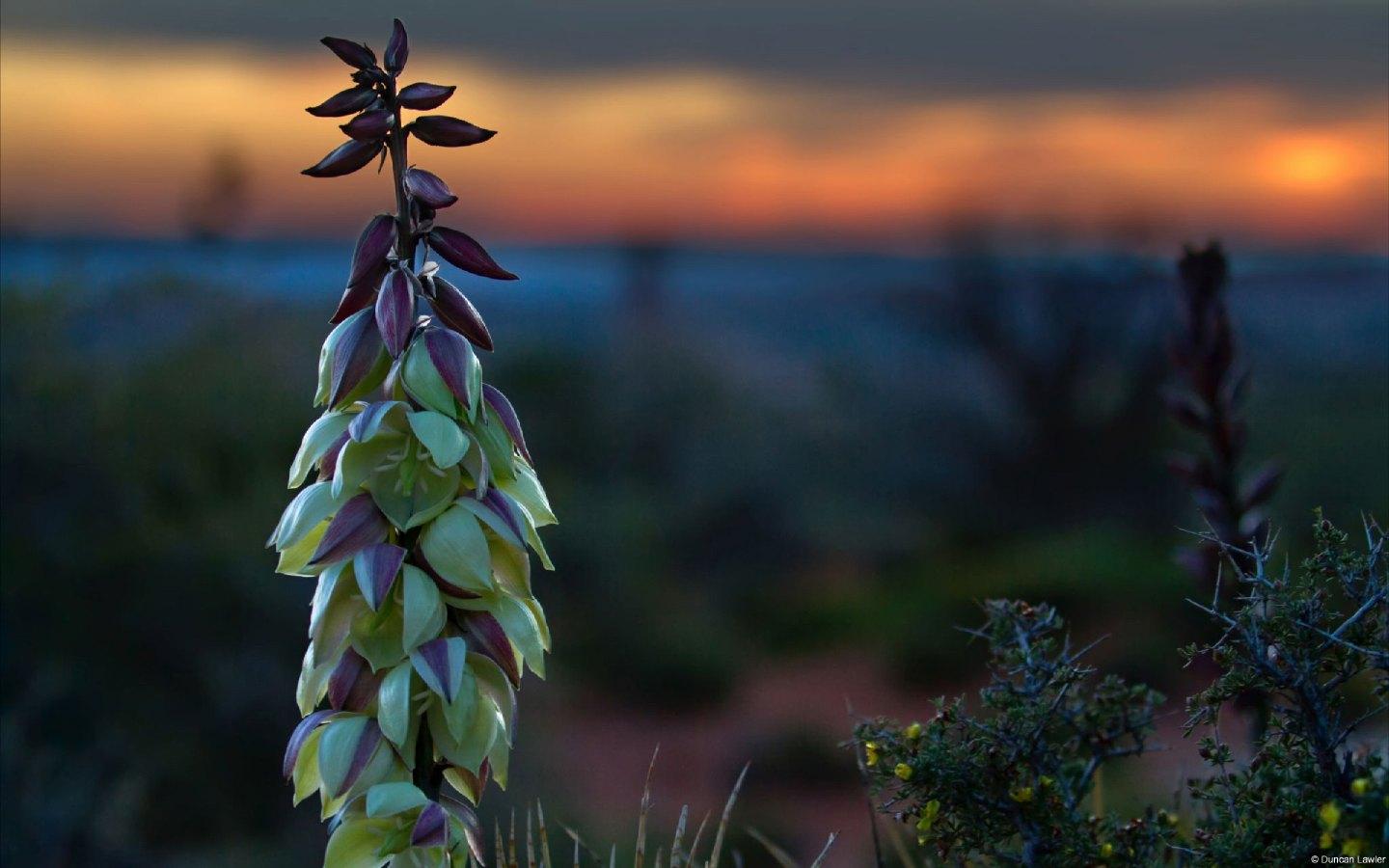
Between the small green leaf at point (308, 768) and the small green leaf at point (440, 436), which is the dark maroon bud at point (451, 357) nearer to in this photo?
the small green leaf at point (440, 436)

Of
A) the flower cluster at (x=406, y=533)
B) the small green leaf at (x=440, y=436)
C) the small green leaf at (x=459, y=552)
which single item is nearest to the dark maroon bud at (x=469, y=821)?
the flower cluster at (x=406, y=533)

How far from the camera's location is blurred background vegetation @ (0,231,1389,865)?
6.02m

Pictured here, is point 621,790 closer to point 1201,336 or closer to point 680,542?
point 680,542

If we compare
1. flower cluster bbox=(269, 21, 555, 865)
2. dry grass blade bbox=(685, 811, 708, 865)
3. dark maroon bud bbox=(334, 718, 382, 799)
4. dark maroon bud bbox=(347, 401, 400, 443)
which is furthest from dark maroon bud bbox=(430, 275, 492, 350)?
dry grass blade bbox=(685, 811, 708, 865)

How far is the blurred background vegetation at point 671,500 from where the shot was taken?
6.02 meters

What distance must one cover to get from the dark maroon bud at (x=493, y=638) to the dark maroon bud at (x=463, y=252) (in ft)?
1.06

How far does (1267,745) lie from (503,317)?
12912 mm

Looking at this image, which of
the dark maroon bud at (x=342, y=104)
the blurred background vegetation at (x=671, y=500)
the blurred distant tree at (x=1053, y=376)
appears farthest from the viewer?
the blurred distant tree at (x=1053, y=376)

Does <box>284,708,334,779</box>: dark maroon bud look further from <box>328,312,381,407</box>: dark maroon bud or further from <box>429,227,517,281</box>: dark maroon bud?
<box>429,227,517,281</box>: dark maroon bud

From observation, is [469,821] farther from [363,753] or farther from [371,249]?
[371,249]

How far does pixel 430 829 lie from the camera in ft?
→ 3.89

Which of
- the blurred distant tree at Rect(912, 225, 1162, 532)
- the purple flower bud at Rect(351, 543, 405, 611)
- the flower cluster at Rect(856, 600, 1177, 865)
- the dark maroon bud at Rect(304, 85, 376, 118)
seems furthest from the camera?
the blurred distant tree at Rect(912, 225, 1162, 532)

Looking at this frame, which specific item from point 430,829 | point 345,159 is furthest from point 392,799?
point 345,159

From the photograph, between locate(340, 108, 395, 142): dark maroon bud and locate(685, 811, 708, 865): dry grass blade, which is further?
locate(685, 811, 708, 865): dry grass blade
